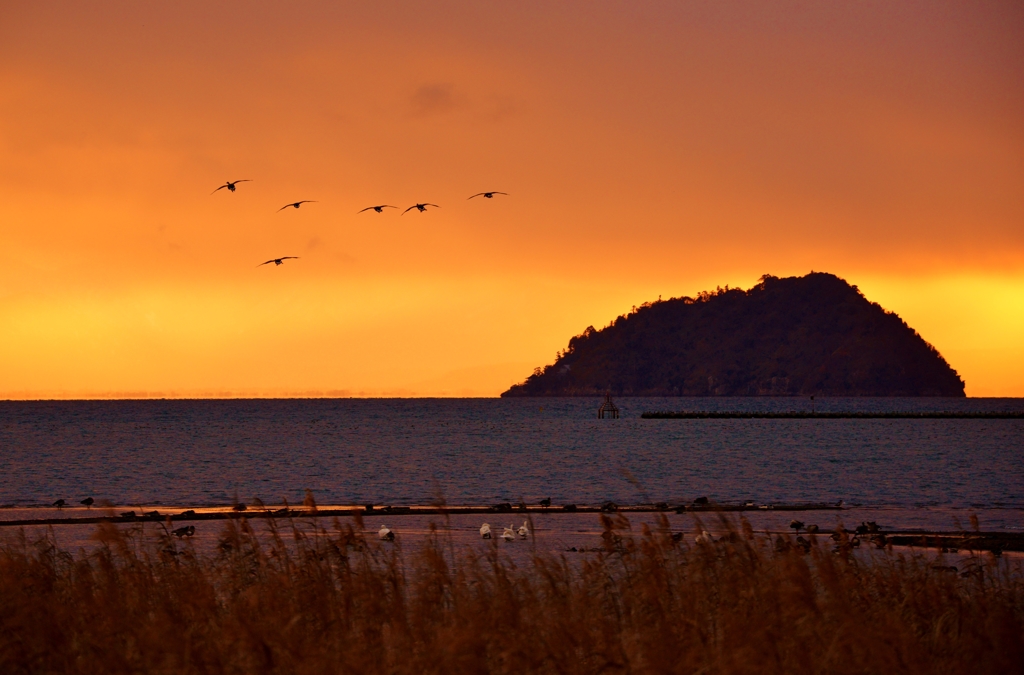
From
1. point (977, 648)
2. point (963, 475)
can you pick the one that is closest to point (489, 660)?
point (977, 648)

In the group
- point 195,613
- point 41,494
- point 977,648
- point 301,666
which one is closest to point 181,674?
point 301,666

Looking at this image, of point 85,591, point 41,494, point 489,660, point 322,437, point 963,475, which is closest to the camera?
point 489,660

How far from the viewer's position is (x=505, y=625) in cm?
1257

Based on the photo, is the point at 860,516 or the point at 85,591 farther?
the point at 860,516

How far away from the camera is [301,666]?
10.7m

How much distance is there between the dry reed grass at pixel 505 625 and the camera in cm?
1084

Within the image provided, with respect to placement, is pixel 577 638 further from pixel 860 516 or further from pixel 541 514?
pixel 860 516

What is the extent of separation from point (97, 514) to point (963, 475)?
184ft

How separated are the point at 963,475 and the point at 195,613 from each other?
229 ft

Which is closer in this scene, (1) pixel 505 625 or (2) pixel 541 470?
(1) pixel 505 625

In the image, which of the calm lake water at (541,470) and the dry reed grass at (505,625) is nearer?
the dry reed grass at (505,625)

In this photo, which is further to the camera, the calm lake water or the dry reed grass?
the calm lake water

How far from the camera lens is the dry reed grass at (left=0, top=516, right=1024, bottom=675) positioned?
35.6 ft

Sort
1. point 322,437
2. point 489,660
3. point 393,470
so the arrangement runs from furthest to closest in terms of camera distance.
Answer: point 322,437 < point 393,470 < point 489,660
